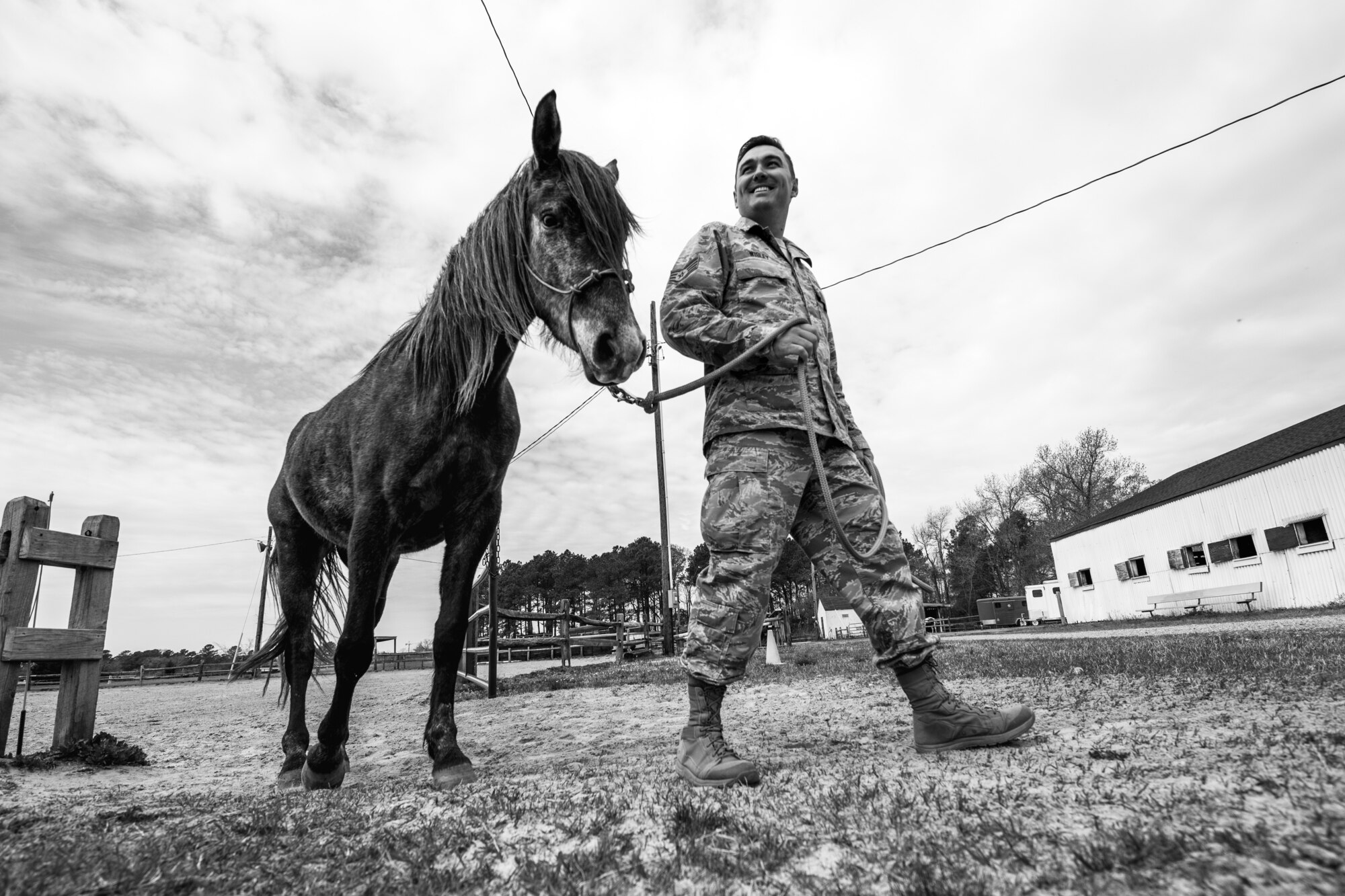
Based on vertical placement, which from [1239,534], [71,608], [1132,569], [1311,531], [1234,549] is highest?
[1239,534]

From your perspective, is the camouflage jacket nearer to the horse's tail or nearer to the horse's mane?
the horse's mane

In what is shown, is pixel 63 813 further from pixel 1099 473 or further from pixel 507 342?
pixel 1099 473

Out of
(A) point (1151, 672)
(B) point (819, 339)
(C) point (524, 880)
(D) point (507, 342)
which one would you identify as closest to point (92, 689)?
(D) point (507, 342)

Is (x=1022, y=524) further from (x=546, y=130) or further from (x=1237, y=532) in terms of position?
(x=546, y=130)

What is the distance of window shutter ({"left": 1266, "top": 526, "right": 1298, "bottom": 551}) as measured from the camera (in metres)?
20.0

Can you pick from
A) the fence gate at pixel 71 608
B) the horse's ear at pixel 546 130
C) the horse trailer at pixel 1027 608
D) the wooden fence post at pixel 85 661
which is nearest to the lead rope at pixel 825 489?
the horse's ear at pixel 546 130

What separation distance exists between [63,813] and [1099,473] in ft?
164

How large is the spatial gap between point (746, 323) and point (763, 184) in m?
0.77

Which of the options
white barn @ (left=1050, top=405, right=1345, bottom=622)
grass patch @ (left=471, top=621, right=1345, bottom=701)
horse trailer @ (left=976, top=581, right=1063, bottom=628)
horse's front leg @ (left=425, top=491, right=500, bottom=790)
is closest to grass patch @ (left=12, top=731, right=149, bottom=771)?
horse's front leg @ (left=425, top=491, right=500, bottom=790)

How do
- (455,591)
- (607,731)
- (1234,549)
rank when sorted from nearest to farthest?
1. (455,591)
2. (607,731)
3. (1234,549)

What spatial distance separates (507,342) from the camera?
3.13m

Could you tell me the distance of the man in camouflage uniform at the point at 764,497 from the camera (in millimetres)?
2309

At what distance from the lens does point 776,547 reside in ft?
7.83

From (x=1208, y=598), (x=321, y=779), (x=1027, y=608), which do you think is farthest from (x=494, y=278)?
(x=1027, y=608)
